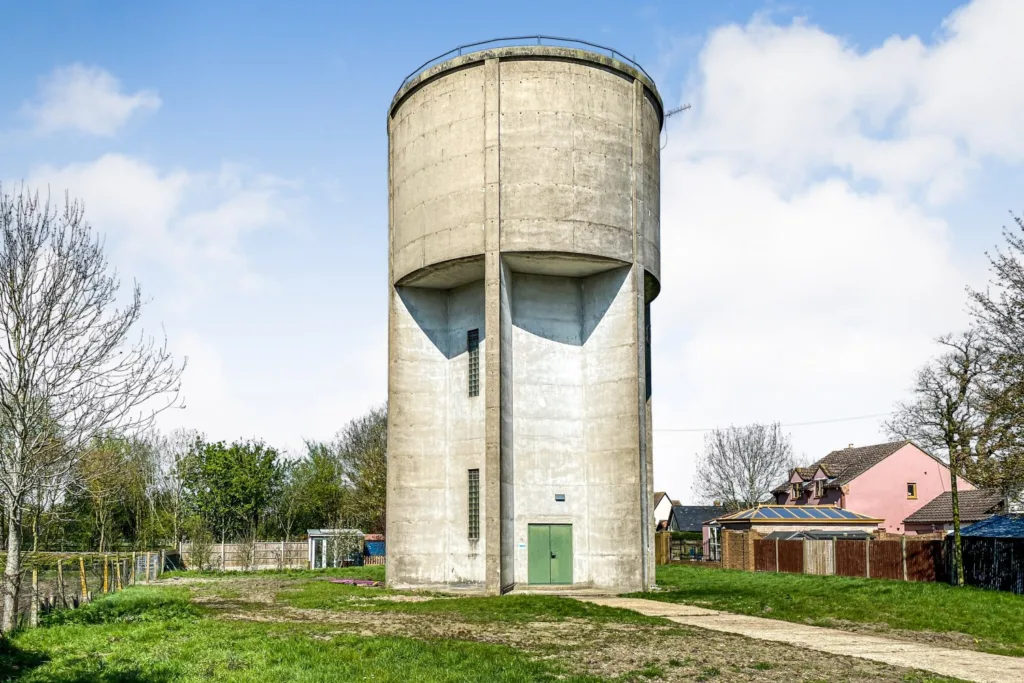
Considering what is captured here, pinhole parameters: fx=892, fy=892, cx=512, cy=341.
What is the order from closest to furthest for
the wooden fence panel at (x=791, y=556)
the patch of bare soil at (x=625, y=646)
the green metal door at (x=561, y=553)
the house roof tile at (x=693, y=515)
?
the patch of bare soil at (x=625, y=646)
the green metal door at (x=561, y=553)
the wooden fence panel at (x=791, y=556)
the house roof tile at (x=693, y=515)

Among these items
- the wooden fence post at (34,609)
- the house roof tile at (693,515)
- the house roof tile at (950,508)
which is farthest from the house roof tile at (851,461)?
the wooden fence post at (34,609)

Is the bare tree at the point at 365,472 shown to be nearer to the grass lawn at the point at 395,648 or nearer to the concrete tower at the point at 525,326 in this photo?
the concrete tower at the point at 525,326

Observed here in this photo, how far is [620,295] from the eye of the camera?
28.1m

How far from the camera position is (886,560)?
34250 mm

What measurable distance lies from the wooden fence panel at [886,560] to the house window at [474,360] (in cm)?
1753

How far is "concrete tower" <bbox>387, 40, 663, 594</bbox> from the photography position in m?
26.8

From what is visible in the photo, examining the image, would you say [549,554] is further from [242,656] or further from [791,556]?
[791,556]

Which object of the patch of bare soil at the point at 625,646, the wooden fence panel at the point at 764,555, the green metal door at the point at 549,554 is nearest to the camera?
the patch of bare soil at the point at 625,646

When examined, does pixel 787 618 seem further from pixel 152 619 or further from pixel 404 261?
pixel 404 261

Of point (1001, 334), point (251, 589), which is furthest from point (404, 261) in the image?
point (1001, 334)

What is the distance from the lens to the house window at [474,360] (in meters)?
28.6

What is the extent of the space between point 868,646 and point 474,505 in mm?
14348

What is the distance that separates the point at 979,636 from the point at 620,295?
46.2 feet

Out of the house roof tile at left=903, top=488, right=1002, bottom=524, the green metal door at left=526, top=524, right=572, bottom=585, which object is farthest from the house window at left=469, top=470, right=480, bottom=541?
the house roof tile at left=903, top=488, right=1002, bottom=524
